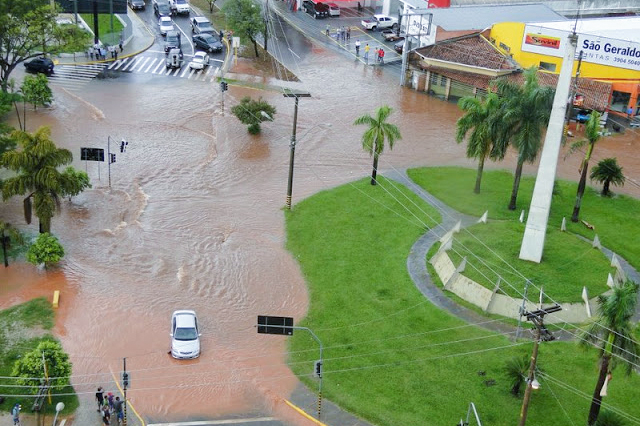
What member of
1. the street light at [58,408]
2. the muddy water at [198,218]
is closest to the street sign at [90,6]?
the muddy water at [198,218]

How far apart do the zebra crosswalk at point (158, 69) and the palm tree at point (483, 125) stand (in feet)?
105

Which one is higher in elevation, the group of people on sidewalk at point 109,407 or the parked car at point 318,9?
the parked car at point 318,9

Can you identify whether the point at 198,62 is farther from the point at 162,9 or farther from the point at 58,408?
the point at 58,408

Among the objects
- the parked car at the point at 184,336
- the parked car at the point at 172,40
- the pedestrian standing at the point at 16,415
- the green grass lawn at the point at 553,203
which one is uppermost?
the parked car at the point at 172,40

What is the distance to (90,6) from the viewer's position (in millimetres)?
86375

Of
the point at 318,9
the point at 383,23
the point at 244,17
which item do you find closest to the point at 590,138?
the point at 244,17

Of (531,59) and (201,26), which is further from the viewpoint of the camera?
(201,26)

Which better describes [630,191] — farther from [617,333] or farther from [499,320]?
[617,333]

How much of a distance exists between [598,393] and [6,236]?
3319 centimetres

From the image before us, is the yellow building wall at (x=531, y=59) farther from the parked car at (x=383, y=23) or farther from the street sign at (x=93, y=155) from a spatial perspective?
the street sign at (x=93, y=155)

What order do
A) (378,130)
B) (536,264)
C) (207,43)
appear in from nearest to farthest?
(536,264)
(378,130)
(207,43)

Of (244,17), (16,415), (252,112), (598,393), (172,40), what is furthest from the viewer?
(172,40)

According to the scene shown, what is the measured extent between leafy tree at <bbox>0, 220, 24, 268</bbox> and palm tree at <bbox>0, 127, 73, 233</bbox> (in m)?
1.68

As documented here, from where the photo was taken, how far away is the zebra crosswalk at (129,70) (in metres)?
77.4
